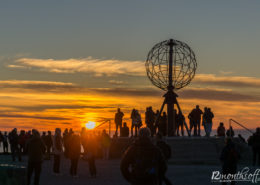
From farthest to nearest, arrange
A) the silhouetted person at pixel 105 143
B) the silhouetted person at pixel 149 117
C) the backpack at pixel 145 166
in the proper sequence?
1. the silhouetted person at pixel 149 117
2. the silhouetted person at pixel 105 143
3. the backpack at pixel 145 166

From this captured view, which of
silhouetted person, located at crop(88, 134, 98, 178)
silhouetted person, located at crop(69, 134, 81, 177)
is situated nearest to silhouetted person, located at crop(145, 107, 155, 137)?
silhouetted person, located at crop(88, 134, 98, 178)

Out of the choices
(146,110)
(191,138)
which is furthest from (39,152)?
(146,110)

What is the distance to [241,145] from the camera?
28.0m

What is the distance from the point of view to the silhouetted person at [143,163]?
7.73 metres

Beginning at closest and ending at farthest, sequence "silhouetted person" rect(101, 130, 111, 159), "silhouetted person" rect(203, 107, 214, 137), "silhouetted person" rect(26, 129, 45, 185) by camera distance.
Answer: "silhouetted person" rect(26, 129, 45, 185)
"silhouetted person" rect(101, 130, 111, 159)
"silhouetted person" rect(203, 107, 214, 137)

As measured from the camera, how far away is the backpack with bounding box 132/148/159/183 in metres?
7.72

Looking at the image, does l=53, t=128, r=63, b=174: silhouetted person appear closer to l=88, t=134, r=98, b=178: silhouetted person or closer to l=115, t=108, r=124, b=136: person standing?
l=88, t=134, r=98, b=178: silhouetted person

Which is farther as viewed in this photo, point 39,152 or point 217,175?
point 217,175

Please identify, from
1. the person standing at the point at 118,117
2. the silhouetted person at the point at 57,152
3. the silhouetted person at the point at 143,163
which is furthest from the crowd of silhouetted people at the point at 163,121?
the silhouetted person at the point at 143,163

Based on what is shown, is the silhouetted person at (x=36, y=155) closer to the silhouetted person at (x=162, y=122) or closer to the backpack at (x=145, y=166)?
the backpack at (x=145, y=166)

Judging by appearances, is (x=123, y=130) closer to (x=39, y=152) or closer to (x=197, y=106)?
(x=197, y=106)

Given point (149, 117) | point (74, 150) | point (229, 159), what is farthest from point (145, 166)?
point (149, 117)

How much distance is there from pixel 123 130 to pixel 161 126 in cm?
300

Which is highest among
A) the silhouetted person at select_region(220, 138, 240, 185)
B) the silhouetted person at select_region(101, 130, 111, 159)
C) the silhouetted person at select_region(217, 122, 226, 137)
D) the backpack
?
the backpack
